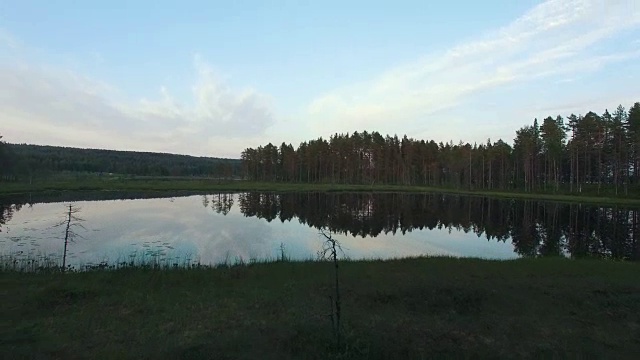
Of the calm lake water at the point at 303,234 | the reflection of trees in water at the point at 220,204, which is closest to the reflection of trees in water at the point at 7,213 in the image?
the calm lake water at the point at 303,234

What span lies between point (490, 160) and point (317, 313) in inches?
3926

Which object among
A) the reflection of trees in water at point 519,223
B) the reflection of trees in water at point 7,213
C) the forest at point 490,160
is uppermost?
the forest at point 490,160

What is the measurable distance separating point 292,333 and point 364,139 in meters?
117

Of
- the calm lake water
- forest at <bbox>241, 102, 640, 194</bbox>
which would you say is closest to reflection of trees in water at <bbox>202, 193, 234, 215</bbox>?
the calm lake water

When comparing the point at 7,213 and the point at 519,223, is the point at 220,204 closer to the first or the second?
the point at 7,213

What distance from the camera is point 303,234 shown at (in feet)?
109

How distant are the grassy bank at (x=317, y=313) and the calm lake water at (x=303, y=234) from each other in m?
7.97

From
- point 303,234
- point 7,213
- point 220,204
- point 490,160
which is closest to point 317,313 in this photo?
point 303,234

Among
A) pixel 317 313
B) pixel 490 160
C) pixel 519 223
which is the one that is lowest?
pixel 317 313

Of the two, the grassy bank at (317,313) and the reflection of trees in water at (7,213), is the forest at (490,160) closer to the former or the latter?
the grassy bank at (317,313)

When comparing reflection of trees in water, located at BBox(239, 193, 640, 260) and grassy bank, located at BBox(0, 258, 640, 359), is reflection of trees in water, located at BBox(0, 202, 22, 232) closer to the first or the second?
reflection of trees in water, located at BBox(239, 193, 640, 260)

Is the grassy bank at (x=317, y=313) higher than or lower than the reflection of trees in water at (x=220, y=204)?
lower

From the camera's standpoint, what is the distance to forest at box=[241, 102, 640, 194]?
3103 inches

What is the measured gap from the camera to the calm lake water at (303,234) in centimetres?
2500
